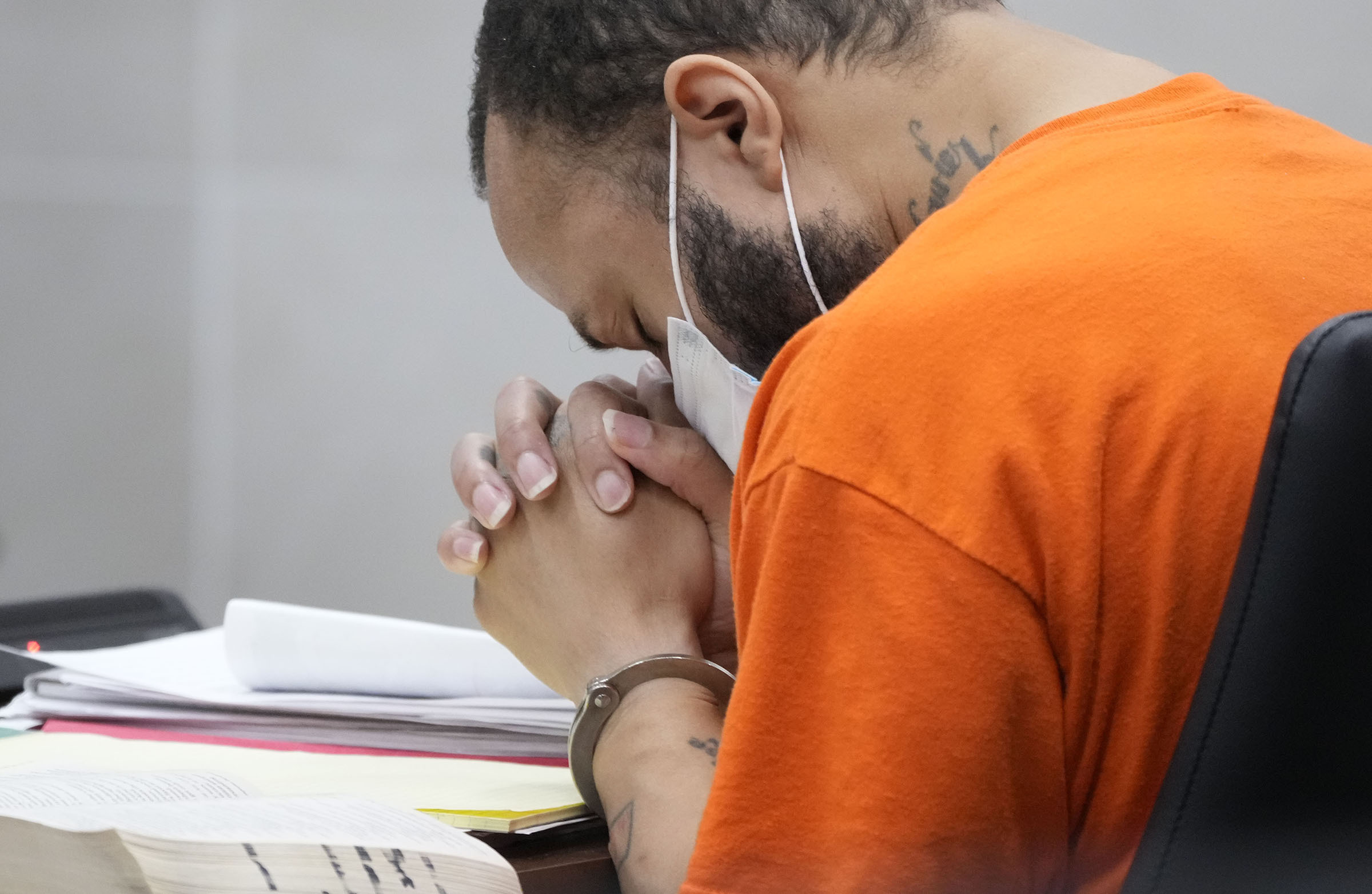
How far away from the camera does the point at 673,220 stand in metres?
0.86

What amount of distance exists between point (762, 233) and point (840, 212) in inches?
2.3

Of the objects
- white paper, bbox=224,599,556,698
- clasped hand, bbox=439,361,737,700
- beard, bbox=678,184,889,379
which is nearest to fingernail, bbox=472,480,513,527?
clasped hand, bbox=439,361,737,700

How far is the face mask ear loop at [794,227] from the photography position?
0.81m

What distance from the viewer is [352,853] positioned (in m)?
0.48

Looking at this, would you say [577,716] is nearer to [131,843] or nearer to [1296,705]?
[131,843]

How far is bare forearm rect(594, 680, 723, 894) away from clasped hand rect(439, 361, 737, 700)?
6 centimetres

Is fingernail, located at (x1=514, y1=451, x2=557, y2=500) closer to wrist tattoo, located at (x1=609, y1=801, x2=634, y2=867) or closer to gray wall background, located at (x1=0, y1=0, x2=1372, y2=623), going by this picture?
wrist tattoo, located at (x1=609, y1=801, x2=634, y2=867)

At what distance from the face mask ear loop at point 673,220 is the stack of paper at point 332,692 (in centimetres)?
32

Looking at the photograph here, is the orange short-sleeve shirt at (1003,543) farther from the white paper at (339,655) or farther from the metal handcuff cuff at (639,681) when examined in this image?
the white paper at (339,655)

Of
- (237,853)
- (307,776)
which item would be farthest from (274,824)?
(307,776)

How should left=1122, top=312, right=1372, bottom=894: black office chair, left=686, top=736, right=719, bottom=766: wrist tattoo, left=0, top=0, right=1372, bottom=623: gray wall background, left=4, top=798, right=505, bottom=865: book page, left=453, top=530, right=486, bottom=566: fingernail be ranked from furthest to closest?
left=0, top=0, right=1372, bottom=623: gray wall background < left=453, top=530, right=486, bottom=566: fingernail < left=686, top=736, right=719, bottom=766: wrist tattoo < left=4, top=798, right=505, bottom=865: book page < left=1122, top=312, right=1372, bottom=894: black office chair

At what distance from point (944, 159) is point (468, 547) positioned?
17.9 inches

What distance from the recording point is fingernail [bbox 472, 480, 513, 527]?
35.3 inches

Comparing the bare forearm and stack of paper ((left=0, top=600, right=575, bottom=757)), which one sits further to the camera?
stack of paper ((left=0, top=600, right=575, bottom=757))
